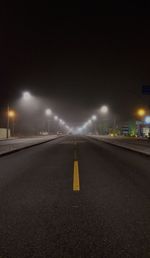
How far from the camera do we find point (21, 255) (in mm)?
2967

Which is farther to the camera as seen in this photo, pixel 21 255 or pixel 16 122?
pixel 16 122

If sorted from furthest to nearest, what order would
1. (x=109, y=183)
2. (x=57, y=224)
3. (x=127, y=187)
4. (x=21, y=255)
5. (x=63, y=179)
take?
(x=63, y=179) < (x=109, y=183) < (x=127, y=187) < (x=57, y=224) < (x=21, y=255)

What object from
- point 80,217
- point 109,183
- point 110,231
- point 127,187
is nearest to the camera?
point 110,231

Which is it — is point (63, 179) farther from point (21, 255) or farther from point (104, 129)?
point (104, 129)

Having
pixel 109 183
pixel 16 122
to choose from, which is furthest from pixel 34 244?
pixel 16 122

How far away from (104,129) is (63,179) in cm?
11493

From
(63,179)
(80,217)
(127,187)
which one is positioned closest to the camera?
(80,217)

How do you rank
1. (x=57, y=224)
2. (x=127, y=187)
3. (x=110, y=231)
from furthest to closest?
(x=127, y=187) → (x=57, y=224) → (x=110, y=231)

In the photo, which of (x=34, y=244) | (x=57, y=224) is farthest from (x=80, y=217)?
(x=34, y=244)

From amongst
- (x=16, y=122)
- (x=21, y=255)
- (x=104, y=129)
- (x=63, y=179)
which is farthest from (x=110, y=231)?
(x=104, y=129)

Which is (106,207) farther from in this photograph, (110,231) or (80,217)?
(110,231)

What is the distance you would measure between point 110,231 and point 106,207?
119 centimetres

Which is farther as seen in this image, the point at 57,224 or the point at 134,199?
the point at 134,199

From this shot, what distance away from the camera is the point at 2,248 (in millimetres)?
3141
